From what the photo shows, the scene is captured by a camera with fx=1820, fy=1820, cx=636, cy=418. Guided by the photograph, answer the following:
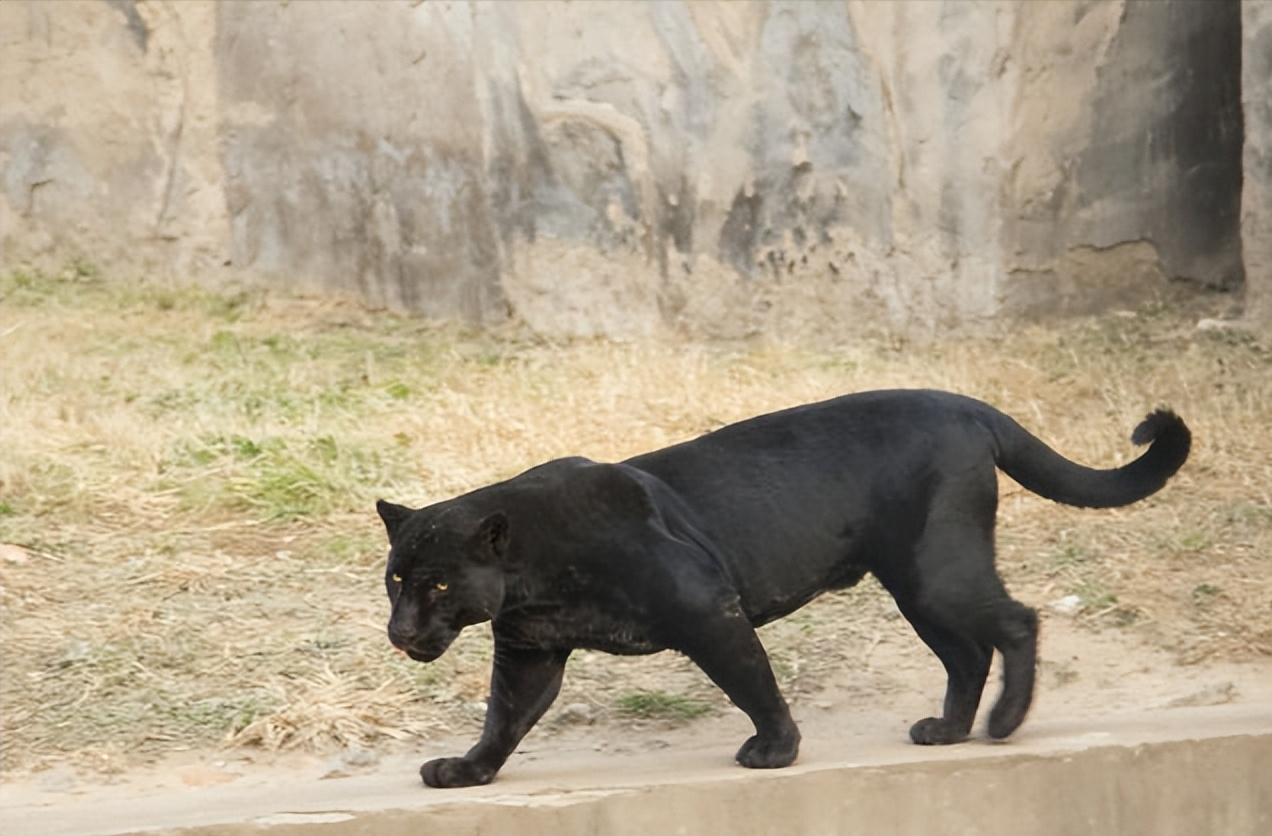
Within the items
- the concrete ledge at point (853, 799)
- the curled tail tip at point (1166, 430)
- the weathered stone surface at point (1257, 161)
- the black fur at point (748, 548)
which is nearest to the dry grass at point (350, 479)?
the weathered stone surface at point (1257, 161)

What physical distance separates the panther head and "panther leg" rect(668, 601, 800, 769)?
1.38ft

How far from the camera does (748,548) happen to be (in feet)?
13.7

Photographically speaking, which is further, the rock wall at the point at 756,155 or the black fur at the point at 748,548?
the rock wall at the point at 756,155

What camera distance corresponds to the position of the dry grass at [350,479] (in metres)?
5.39

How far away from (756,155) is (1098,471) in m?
4.96

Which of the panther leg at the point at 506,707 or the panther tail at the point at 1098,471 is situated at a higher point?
the panther tail at the point at 1098,471

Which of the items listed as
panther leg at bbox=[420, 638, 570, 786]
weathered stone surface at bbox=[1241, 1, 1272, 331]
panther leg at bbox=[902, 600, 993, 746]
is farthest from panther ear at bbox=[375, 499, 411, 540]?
weathered stone surface at bbox=[1241, 1, 1272, 331]

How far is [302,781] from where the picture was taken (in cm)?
482

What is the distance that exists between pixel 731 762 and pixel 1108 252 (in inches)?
216

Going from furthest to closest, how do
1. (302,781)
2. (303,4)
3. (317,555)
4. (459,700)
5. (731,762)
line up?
1. (303,4)
2. (317,555)
3. (459,700)
4. (302,781)
5. (731,762)

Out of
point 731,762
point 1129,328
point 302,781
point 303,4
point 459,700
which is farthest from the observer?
point 303,4

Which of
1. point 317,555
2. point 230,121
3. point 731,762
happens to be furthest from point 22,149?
point 731,762

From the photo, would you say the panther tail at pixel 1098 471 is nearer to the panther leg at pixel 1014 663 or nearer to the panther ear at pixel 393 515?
the panther leg at pixel 1014 663

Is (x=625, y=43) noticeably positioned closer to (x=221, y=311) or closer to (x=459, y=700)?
(x=221, y=311)
